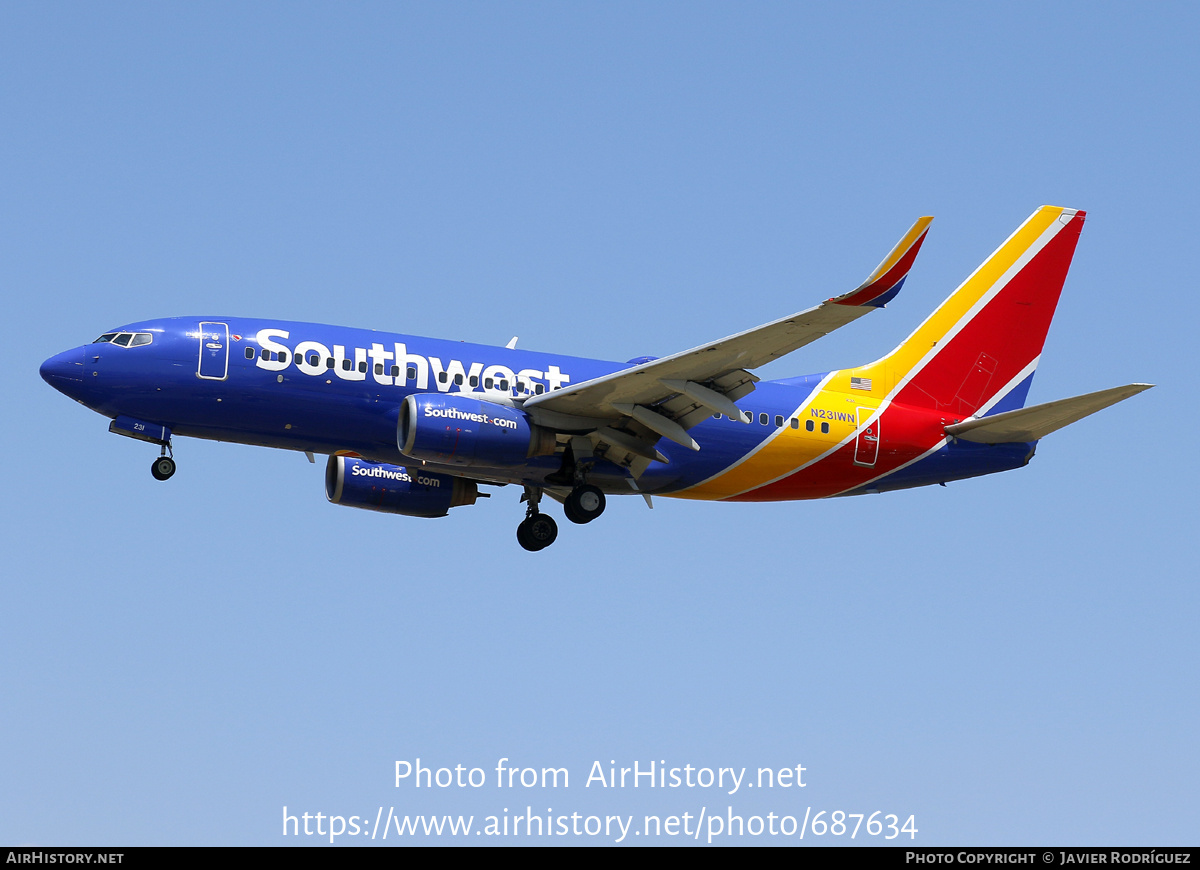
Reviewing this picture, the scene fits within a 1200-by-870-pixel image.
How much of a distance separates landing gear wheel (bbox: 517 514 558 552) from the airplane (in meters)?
0.05

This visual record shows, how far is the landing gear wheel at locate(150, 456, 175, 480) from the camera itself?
32531mm

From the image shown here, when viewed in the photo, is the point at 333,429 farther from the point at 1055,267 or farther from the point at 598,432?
the point at 1055,267

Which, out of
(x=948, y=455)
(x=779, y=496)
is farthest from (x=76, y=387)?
(x=948, y=455)

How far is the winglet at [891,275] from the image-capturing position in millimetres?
27391

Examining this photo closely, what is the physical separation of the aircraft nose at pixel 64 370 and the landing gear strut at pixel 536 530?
10.7m

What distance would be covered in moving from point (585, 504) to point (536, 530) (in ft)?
8.10

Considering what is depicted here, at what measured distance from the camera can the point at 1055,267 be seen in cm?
3956

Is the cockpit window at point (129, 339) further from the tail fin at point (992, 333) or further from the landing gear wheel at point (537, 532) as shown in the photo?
the tail fin at point (992, 333)

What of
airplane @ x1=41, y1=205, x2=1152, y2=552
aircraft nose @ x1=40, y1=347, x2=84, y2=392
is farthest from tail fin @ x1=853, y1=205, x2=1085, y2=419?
aircraft nose @ x1=40, y1=347, x2=84, y2=392

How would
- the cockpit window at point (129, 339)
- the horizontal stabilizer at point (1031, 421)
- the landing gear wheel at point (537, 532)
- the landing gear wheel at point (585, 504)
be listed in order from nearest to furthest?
1. the cockpit window at point (129, 339)
2. the horizontal stabilizer at point (1031, 421)
3. the landing gear wheel at point (585, 504)
4. the landing gear wheel at point (537, 532)

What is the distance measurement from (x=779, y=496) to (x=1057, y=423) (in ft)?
22.1

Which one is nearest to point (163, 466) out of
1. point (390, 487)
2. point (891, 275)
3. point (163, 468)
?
point (163, 468)

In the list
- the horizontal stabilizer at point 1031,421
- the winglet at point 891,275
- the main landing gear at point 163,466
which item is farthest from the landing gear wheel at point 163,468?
the horizontal stabilizer at point 1031,421

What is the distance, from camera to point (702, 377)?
31.5m
